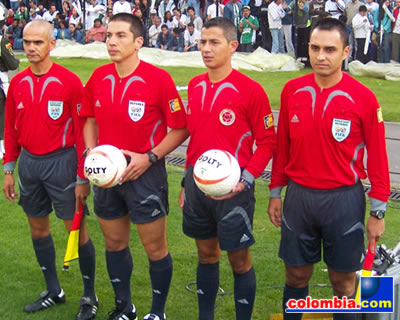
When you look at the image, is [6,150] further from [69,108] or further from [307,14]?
[307,14]

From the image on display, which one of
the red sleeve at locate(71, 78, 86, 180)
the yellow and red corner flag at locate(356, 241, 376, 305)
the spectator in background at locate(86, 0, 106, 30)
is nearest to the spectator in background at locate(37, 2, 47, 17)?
the spectator in background at locate(86, 0, 106, 30)

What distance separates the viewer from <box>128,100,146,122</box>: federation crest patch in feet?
16.4

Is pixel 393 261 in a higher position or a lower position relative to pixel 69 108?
lower

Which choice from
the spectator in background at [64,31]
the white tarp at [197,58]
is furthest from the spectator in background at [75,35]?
the white tarp at [197,58]

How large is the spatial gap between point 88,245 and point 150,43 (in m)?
20.2

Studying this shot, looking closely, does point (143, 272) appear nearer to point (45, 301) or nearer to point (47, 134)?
point (45, 301)

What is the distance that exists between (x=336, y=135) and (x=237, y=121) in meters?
0.71

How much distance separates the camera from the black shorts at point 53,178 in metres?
5.39

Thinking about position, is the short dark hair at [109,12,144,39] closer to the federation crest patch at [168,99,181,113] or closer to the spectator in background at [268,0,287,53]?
the federation crest patch at [168,99,181,113]

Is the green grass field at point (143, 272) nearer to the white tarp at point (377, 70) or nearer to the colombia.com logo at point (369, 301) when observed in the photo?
the colombia.com logo at point (369, 301)

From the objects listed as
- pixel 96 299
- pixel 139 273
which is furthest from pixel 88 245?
pixel 139 273

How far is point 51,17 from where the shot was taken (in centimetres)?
2847

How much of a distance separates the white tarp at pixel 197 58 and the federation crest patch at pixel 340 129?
15200mm

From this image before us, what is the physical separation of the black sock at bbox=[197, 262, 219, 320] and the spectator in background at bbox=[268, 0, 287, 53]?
702 inches
